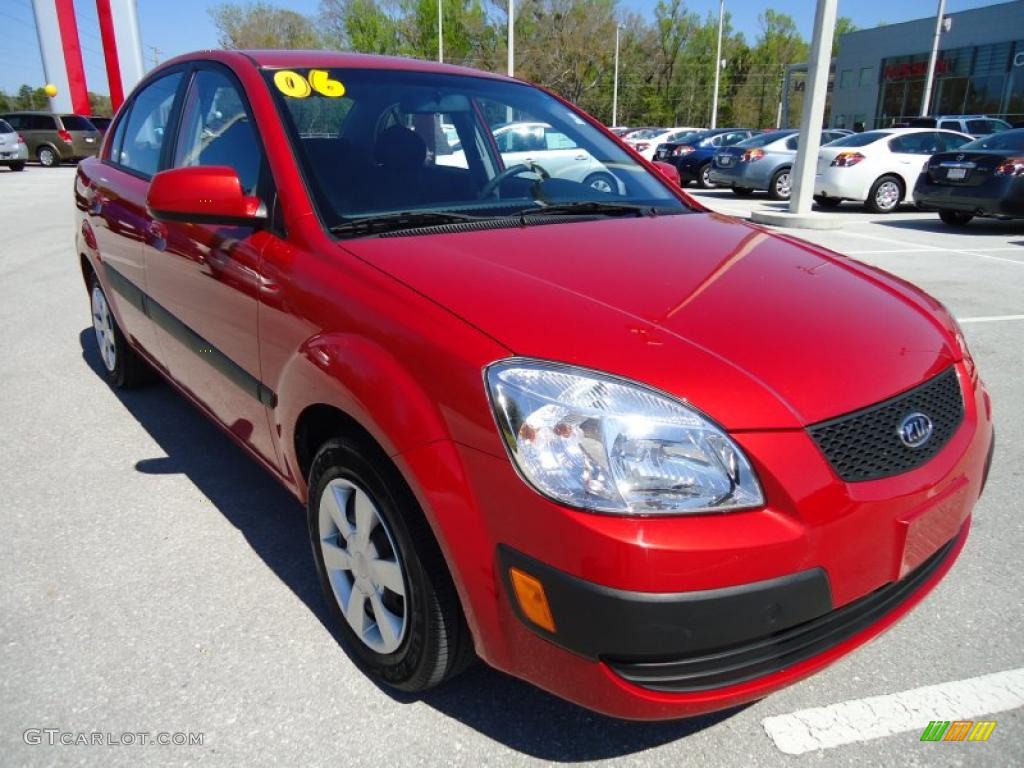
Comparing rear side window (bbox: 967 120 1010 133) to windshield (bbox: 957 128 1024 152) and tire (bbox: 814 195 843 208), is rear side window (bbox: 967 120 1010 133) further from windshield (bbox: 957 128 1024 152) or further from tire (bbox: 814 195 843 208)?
windshield (bbox: 957 128 1024 152)

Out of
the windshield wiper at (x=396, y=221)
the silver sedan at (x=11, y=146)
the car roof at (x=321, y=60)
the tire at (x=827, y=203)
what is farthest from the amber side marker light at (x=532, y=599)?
the silver sedan at (x=11, y=146)

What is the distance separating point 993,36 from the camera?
33.8 m

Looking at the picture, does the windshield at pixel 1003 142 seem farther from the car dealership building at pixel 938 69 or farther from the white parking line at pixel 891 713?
the car dealership building at pixel 938 69

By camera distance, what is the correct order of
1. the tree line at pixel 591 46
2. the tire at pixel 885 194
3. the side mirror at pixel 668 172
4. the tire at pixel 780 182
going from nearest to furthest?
the side mirror at pixel 668 172
the tire at pixel 885 194
the tire at pixel 780 182
the tree line at pixel 591 46

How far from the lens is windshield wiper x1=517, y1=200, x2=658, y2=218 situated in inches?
98.0

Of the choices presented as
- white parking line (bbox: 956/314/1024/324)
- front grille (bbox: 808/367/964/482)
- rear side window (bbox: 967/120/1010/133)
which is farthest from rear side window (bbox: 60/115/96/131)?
front grille (bbox: 808/367/964/482)

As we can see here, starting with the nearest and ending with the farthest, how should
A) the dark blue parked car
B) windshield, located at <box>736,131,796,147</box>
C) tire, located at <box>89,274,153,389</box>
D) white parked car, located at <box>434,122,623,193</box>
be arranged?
white parked car, located at <box>434,122,623,193</box> → tire, located at <box>89,274,153,389</box> → windshield, located at <box>736,131,796,147</box> → the dark blue parked car

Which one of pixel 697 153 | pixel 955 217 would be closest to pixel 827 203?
pixel 955 217

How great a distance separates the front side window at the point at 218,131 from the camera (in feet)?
8.04

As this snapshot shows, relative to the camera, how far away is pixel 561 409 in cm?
149

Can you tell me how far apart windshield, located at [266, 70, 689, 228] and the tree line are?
169 ft

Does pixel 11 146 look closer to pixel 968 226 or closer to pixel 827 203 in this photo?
pixel 827 203

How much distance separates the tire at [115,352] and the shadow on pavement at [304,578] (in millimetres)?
93

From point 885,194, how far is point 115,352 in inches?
511
